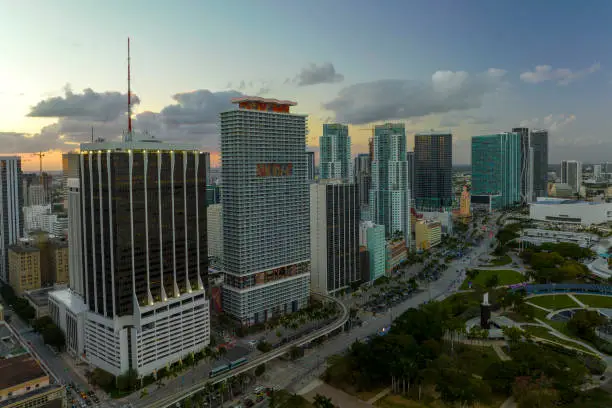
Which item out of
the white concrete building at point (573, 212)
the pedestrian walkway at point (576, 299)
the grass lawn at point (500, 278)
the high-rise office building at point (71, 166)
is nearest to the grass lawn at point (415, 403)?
the pedestrian walkway at point (576, 299)

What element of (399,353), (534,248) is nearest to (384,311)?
(399,353)

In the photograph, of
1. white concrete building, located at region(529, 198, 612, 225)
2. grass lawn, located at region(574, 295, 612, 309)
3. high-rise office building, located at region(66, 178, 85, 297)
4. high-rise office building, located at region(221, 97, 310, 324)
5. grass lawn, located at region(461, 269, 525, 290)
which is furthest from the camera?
white concrete building, located at region(529, 198, 612, 225)

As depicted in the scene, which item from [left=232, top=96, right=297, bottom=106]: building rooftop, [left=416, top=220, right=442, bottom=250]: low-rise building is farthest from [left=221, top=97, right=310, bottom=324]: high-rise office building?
[left=416, top=220, right=442, bottom=250]: low-rise building

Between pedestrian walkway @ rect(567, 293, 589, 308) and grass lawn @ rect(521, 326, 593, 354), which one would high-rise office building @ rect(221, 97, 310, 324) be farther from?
pedestrian walkway @ rect(567, 293, 589, 308)

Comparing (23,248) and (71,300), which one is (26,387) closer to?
(71,300)

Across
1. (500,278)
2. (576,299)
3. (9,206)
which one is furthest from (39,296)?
(576,299)
